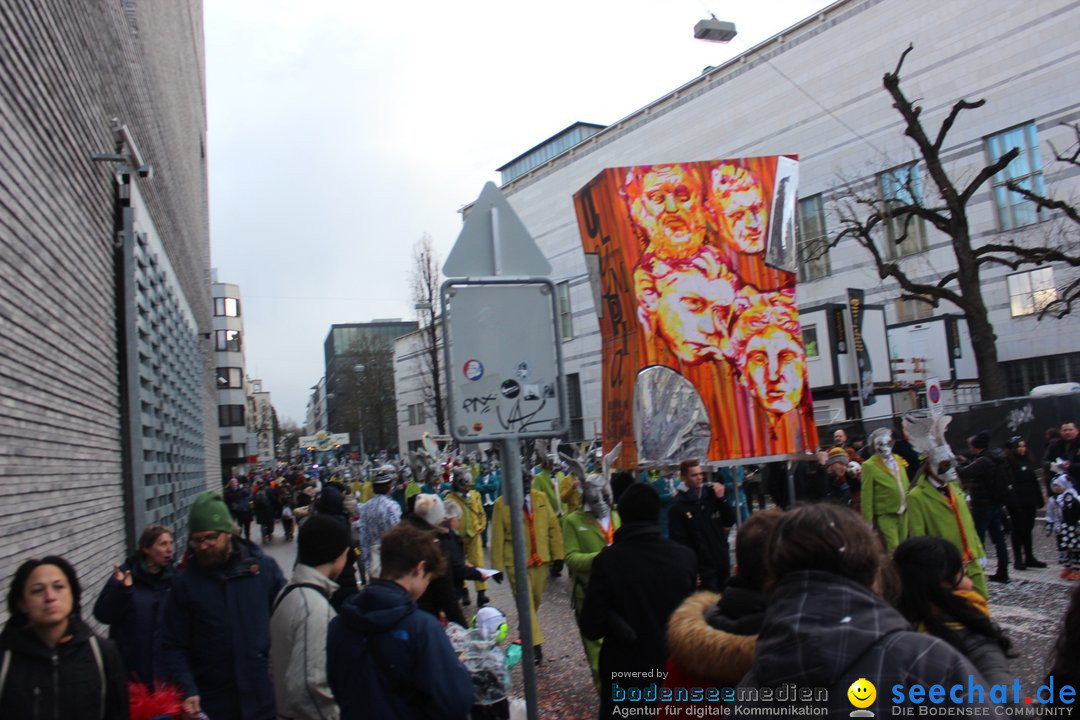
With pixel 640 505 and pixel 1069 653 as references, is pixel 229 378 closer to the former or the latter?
pixel 640 505

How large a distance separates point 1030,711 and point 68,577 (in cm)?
346

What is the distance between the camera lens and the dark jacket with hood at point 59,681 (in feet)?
10.2

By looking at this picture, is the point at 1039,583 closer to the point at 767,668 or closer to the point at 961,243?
the point at 767,668

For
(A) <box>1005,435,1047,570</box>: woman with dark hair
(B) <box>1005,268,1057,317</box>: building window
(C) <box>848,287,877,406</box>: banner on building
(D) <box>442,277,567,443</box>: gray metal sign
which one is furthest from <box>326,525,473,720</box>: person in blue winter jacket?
(B) <box>1005,268,1057,317</box>: building window

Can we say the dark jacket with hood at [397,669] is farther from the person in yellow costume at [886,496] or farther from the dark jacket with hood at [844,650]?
the person in yellow costume at [886,496]

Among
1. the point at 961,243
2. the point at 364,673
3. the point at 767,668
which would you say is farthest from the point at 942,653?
the point at 961,243

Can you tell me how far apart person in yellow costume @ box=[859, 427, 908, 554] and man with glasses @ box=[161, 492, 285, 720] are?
612 cm

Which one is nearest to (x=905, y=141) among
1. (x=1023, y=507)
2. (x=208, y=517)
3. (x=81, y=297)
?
(x=1023, y=507)

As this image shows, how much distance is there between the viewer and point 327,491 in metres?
10.1

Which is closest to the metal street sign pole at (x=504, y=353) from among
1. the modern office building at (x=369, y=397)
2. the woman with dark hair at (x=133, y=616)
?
the woman with dark hair at (x=133, y=616)

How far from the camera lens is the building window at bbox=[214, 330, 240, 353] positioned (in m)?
66.4

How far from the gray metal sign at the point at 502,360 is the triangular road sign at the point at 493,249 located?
0.52ft

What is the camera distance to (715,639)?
279 cm

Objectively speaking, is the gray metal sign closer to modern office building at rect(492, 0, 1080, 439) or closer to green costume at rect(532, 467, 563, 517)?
green costume at rect(532, 467, 563, 517)
